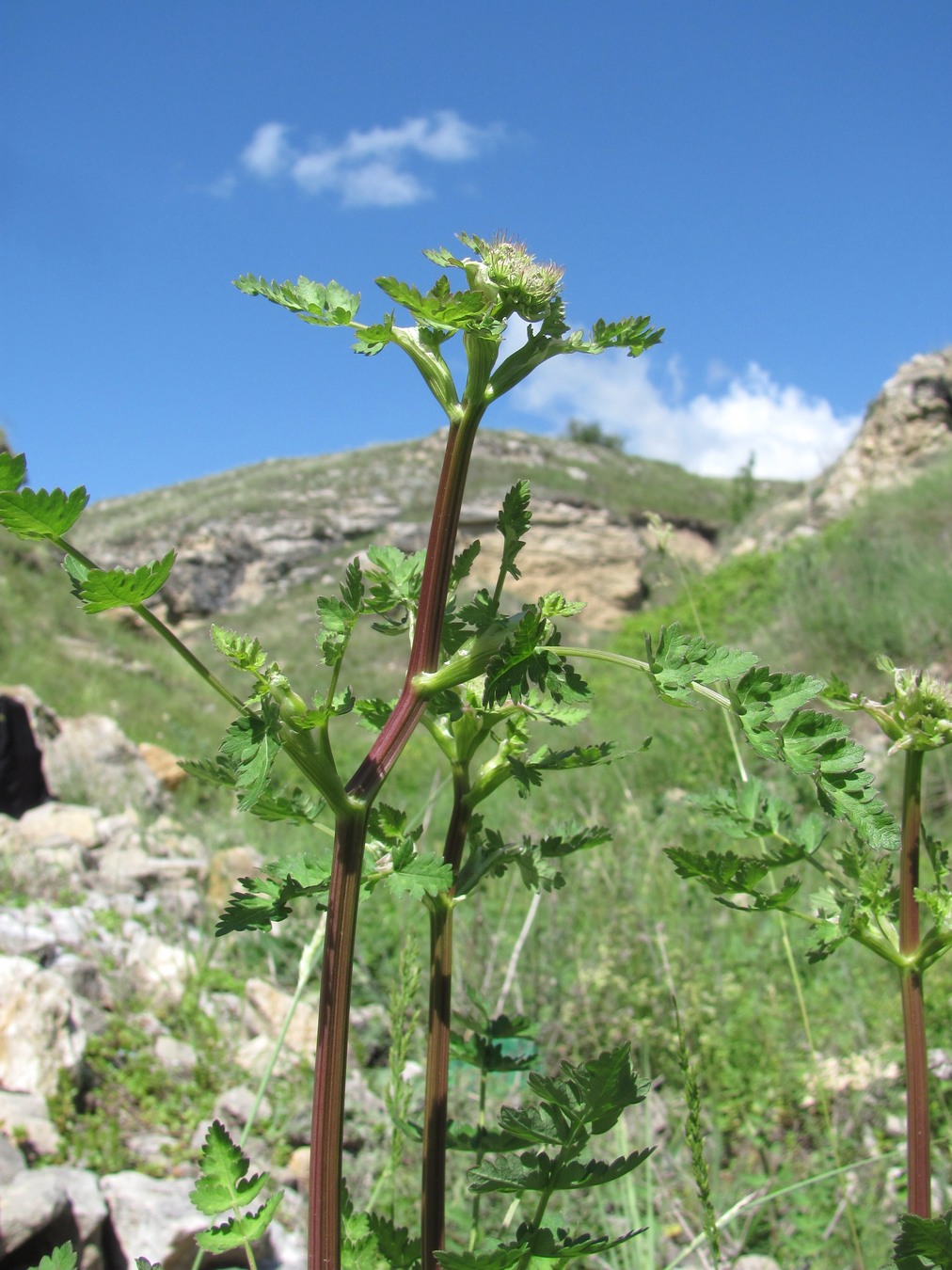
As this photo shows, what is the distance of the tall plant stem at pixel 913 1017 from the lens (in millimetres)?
921

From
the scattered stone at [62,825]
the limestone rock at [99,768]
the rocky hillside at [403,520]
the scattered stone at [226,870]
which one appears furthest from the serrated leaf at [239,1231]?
the rocky hillside at [403,520]

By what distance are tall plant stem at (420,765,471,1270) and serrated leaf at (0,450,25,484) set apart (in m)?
0.49

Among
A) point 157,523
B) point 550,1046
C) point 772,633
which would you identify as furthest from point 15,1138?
point 157,523

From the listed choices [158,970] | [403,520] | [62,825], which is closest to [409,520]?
[403,520]

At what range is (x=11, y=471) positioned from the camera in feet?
2.63

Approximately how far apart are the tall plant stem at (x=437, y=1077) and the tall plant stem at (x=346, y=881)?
10 cm

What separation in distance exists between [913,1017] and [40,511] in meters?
0.94

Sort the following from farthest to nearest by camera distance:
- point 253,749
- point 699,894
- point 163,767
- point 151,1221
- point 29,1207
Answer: point 163,767 < point 699,894 < point 151,1221 < point 29,1207 < point 253,749

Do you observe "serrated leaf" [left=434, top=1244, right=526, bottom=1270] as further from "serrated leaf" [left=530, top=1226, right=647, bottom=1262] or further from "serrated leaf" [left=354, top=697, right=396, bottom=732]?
"serrated leaf" [left=354, top=697, right=396, bottom=732]

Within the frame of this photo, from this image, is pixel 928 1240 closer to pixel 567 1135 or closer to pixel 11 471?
pixel 567 1135

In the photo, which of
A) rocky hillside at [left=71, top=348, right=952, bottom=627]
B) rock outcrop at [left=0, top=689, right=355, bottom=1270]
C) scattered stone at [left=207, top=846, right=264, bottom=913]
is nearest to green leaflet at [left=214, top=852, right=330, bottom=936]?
rock outcrop at [left=0, top=689, right=355, bottom=1270]

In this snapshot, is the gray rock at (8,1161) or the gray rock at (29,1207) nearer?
the gray rock at (29,1207)

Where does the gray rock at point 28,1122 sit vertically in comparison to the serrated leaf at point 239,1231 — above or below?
below

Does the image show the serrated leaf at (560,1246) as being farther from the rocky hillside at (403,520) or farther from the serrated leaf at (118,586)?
the rocky hillside at (403,520)
